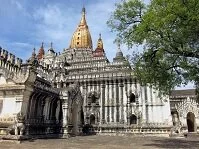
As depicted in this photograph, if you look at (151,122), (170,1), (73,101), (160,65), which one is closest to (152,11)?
(170,1)

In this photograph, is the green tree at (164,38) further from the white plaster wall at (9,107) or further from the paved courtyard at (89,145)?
the white plaster wall at (9,107)

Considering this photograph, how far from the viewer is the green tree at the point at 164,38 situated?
15.2 m

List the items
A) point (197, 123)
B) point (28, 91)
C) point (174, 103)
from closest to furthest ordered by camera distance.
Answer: point (28, 91)
point (197, 123)
point (174, 103)

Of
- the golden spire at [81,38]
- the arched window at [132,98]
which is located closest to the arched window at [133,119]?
the arched window at [132,98]

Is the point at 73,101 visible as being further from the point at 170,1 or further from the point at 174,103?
the point at 174,103

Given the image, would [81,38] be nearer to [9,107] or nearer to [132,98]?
[132,98]

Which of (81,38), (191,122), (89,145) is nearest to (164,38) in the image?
(89,145)

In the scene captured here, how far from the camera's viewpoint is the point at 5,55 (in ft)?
119

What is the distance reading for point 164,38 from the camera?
16578mm

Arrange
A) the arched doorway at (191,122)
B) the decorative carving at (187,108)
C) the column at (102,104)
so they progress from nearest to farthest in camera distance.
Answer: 1. the column at (102,104)
2. the decorative carving at (187,108)
3. the arched doorway at (191,122)

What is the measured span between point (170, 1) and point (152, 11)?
53.1 inches

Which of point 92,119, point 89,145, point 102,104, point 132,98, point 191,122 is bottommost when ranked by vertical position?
point 89,145

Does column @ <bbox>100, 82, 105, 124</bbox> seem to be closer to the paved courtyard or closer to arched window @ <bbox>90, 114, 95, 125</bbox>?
arched window @ <bbox>90, 114, 95, 125</bbox>

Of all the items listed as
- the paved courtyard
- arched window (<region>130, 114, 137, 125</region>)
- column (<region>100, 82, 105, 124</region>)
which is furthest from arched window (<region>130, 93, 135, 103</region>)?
the paved courtyard
